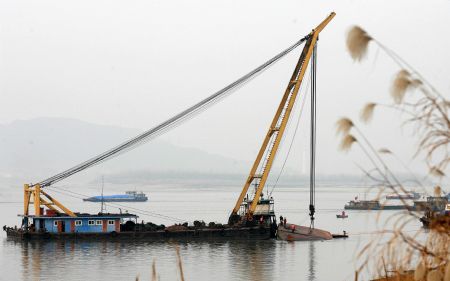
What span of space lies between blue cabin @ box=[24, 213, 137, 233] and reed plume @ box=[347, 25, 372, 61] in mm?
51624

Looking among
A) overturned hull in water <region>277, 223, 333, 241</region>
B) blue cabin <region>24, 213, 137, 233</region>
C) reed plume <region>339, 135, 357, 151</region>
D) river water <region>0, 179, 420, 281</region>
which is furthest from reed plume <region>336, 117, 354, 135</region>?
overturned hull in water <region>277, 223, 333, 241</region>

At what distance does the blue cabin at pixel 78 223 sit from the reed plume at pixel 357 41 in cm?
5162

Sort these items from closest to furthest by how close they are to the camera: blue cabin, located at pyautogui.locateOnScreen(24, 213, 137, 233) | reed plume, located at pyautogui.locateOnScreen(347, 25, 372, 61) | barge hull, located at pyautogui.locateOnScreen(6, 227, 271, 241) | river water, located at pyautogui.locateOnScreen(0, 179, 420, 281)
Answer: reed plume, located at pyautogui.locateOnScreen(347, 25, 372, 61)
river water, located at pyautogui.locateOnScreen(0, 179, 420, 281)
barge hull, located at pyautogui.locateOnScreen(6, 227, 271, 241)
blue cabin, located at pyautogui.locateOnScreen(24, 213, 137, 233)

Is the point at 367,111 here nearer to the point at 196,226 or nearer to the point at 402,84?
the point at 402,84

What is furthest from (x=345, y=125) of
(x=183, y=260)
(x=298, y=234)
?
(x=298, y=234)

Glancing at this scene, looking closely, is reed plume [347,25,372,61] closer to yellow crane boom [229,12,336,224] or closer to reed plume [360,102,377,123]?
reed plume [360,102,377,123]

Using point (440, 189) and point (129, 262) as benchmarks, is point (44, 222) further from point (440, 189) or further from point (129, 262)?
point (440, 189)

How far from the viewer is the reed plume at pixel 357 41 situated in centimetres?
495

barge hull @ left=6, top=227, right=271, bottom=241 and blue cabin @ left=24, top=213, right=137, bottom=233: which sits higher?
blue cabin @ left=24, top=213, right=137, bottom=233

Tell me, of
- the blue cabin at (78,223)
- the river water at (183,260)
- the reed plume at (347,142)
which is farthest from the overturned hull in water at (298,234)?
the reed plume at (347,142)

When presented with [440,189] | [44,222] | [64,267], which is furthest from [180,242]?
[440,189]

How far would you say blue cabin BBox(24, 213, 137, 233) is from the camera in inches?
2188

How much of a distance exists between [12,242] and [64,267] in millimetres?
17783

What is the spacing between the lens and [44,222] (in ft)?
184
